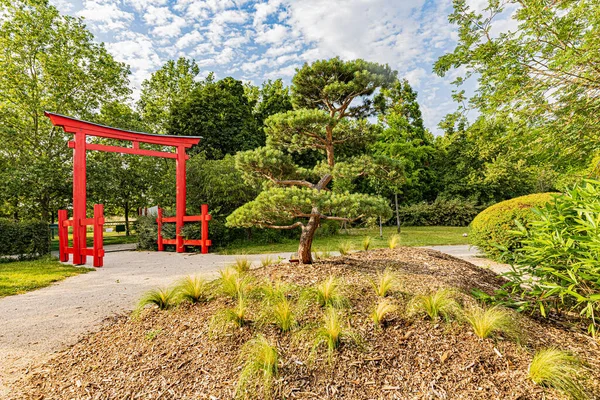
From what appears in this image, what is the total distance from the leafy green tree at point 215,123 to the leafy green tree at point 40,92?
3.33 meters

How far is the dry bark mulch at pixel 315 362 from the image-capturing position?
65.9 inches

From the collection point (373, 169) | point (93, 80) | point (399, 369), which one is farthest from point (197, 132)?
point (399, 369)

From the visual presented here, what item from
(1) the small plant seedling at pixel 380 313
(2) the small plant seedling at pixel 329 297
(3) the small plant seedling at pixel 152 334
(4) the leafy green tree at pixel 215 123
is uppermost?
(4) the leafy green tree at pixel 215 123

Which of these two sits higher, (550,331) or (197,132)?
(197,132)

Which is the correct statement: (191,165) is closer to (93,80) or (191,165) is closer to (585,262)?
(93,80)

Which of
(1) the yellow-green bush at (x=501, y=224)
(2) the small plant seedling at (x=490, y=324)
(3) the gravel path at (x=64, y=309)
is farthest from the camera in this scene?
(1) the yellow-green bush at (x=501, y=224)

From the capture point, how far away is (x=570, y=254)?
7.47ft

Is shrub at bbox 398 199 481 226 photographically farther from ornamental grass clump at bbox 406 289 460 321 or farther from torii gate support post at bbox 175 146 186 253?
ornamental grass clump at bbox 406 289 460 321

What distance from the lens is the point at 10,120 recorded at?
388 inches

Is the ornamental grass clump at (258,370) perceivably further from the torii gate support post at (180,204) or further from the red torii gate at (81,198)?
the torii gate support post at (180,204)

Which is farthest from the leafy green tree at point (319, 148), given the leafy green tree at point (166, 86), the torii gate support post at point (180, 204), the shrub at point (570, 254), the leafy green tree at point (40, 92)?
→ the leafy green tree at point (166, 86)

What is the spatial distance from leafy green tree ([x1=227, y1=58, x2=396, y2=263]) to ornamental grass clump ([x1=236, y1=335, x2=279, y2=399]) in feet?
5.02

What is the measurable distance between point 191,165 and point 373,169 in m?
7.53

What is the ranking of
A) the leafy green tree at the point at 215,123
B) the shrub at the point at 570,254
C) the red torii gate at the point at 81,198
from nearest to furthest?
the shrub at the point at 570,254 < the red torii gate at the point at 81,198 < the leafy green tree at the point at 215,123
